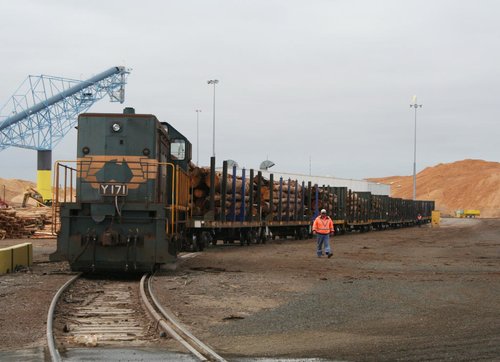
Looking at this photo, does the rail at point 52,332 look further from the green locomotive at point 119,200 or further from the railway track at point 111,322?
the green locomotive at point 119,200

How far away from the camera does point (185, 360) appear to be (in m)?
6.75

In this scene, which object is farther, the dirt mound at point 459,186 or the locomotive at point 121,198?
the dirt mound at point 459,186

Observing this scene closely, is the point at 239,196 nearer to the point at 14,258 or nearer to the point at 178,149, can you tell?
the point at 178,149

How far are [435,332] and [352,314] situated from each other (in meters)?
1.76

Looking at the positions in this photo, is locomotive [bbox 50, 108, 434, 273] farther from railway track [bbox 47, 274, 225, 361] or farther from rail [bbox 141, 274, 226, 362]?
rail [bbox 141, 274, 226, 362]

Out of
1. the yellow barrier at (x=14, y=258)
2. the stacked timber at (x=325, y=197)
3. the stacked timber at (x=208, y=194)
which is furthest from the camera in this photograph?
the stacked timber at (x=325, y=197)

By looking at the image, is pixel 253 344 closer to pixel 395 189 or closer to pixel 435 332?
pixel 435 332

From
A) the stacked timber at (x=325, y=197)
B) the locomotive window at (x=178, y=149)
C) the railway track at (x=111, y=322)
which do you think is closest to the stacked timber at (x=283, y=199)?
the stacked timber at (x=325, y=197)

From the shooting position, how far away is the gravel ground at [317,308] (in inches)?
295

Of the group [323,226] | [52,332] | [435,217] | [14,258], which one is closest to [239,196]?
[323,226]

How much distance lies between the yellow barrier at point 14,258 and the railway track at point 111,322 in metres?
3.27

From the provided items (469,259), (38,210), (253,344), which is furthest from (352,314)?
(38,210)

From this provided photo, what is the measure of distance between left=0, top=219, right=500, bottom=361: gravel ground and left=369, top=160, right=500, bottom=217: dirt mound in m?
114

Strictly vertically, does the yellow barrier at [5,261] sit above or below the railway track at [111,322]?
above
